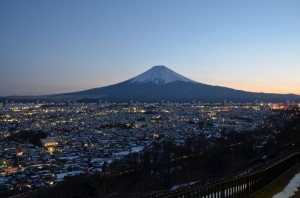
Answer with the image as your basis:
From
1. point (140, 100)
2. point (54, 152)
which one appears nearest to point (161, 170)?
point (54, 152)

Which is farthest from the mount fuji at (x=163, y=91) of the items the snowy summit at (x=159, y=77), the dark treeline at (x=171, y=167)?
the dark treeline at (x=171, y=167)

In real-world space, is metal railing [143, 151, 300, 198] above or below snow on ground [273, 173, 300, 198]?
above

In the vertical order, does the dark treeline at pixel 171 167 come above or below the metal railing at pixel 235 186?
below

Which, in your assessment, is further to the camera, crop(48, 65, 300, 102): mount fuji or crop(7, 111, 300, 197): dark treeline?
crop(48, 65, 300, 102): mount fuji

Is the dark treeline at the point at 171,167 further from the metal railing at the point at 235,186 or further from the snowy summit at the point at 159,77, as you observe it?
the snowy summit at the point at 159,77

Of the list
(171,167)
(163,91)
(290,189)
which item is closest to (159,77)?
(163,91)

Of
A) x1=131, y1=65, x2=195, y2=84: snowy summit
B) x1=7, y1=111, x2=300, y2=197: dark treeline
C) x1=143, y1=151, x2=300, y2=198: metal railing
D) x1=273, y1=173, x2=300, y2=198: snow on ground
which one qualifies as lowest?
x1=7, y1=111, x2=300, y2=197: dark treeline

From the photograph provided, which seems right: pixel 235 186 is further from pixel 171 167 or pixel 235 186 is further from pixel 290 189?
pixel 171 167

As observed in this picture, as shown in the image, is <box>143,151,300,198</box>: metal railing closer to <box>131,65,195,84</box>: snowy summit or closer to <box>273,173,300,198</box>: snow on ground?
<box>273,173,300,198</box>: snow on ground

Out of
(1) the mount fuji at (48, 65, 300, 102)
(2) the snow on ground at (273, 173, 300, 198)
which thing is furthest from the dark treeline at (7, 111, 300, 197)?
(1) the mount fuji at (48, 65, 300, 102)

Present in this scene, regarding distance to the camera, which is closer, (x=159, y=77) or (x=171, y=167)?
(x=171, y=167)
